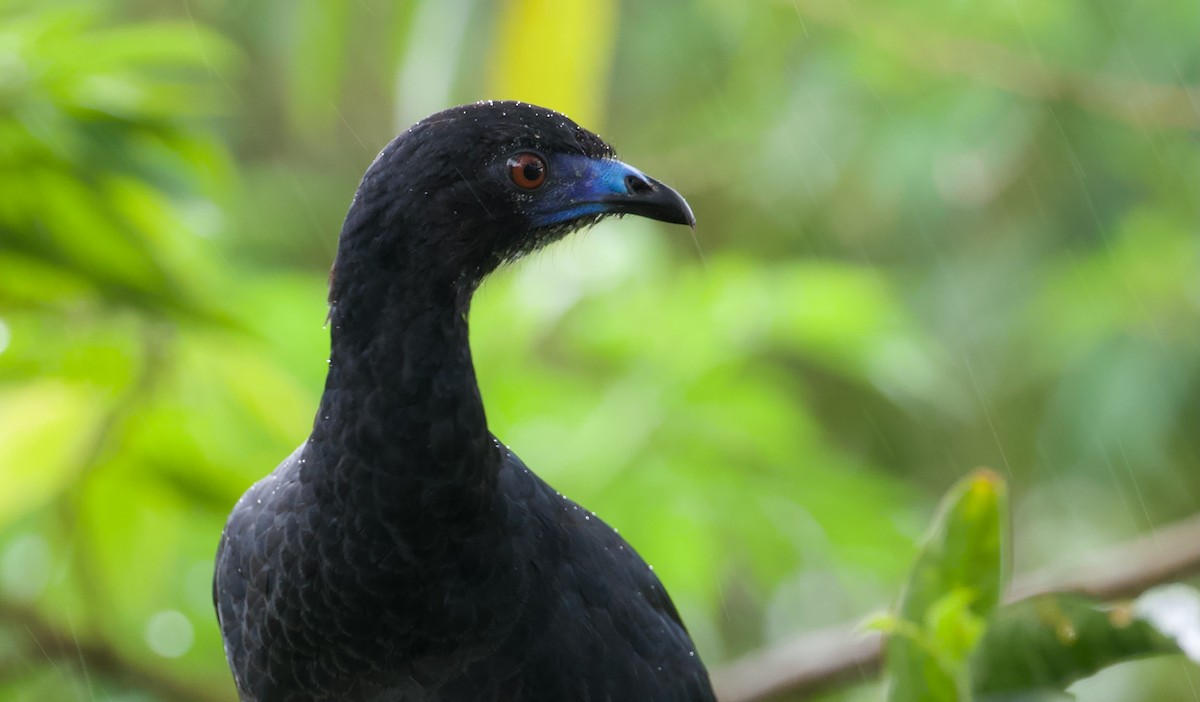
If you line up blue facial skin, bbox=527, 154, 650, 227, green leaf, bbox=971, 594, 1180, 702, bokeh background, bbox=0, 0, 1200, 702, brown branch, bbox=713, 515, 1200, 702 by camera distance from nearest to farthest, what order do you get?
green leaf, bbox=971, 594, 1180, 702, blue facial skin, bbox=527, 154, 650, 227, bokeh background, bbox=0, 0, 1200, 702, brown branch, bbox=713, 515, 1200, 702

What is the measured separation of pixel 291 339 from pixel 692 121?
469 cm

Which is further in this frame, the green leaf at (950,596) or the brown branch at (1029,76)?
the brown branch at (1029,76)

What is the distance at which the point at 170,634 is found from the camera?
3.52 m

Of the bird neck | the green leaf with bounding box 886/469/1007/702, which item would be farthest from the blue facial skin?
the green leaf with bounding box 886/469/1007/702

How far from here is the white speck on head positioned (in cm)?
346

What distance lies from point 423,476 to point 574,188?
455mm

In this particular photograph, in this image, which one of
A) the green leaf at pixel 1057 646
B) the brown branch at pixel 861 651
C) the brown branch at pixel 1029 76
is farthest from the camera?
the brown branch at pixel 1029 76

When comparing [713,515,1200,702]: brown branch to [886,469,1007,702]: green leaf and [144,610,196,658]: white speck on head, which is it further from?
[144,610,196,658]: white speck on head

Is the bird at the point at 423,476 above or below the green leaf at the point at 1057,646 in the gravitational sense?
above

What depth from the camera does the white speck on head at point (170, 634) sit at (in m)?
3.46

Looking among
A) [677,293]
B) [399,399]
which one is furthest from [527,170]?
[677,293]

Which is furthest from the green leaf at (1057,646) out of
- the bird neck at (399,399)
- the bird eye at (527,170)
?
the bird eye at (527,170)

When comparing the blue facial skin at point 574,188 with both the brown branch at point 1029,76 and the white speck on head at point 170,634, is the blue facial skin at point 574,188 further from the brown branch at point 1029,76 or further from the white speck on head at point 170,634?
the brown branch at point 1029,76

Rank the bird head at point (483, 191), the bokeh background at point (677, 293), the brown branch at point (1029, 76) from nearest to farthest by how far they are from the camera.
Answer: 1. the bird head at point (483, 191)
2. the bokeh background at point (677, 293)
3. the brown branch at point (1029, 76)
